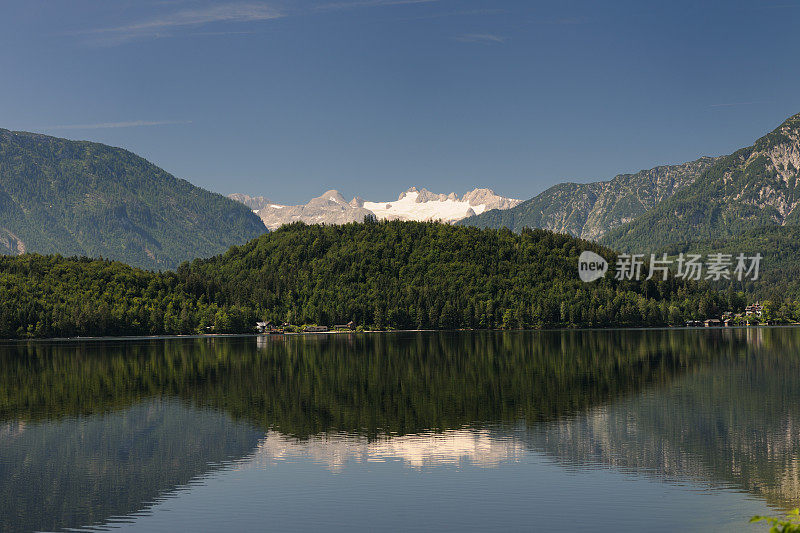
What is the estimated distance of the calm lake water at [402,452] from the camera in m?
40.3

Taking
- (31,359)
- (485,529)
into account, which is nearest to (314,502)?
(485,529)

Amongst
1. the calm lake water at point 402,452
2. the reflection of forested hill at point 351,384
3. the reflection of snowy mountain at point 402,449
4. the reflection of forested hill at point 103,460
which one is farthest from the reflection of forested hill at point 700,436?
the reflection of forested hill at point 103,460

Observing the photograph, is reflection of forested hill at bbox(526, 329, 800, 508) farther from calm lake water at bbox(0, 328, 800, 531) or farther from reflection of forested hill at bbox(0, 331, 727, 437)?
reflection of forested hill at bbox(0, 331, 727, 437)

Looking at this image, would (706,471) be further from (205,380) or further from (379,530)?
(205,380)

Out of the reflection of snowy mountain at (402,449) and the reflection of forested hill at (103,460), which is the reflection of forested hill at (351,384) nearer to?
the reflection of snowy mountain at (402,449)

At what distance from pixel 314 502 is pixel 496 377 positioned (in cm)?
6497

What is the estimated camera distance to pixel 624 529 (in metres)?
37.2

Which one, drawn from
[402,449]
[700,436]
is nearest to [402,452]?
[402,449]

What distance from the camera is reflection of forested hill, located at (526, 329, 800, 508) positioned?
1884 inches

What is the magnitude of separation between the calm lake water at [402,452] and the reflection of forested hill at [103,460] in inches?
7.5

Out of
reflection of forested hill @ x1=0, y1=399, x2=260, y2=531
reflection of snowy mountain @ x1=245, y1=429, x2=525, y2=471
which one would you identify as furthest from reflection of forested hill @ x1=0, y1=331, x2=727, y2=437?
reflection of forested hill @ x1=0, y1=399, x2=260, y2=531

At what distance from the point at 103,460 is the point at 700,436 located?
148ft

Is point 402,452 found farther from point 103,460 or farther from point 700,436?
point 700,436

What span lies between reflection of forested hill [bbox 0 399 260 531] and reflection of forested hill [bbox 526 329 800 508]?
83.7 feet
